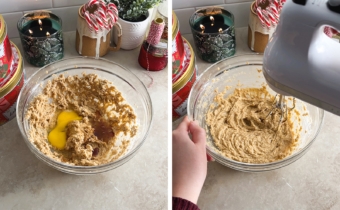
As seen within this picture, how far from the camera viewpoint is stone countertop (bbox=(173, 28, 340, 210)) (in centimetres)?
106

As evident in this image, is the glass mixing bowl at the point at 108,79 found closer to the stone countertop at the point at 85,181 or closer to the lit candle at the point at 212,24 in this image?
the stone countertop at the point at 85,181

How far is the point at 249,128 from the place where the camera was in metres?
1.14

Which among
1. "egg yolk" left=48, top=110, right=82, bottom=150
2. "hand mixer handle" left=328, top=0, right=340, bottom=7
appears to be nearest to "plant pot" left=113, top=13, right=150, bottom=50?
"egg yolk" left=48, top=110, right=82, bottom=150

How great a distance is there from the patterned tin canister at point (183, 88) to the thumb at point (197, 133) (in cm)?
10

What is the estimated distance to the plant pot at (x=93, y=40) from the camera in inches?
44.8

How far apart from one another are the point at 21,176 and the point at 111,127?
8.7 inches

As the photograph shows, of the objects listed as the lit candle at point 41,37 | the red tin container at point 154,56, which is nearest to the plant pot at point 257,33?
the red tin container at point 154,56

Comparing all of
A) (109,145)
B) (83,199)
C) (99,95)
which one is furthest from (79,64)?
(83,199)

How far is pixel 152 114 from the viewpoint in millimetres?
1086

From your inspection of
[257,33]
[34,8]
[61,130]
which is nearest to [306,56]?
[257,33]

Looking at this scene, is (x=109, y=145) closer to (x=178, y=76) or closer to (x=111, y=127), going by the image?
(x=111, y=127)

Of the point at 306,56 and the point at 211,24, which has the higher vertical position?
the point at 306,56

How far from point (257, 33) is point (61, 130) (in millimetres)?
526

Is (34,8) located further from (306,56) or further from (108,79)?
(306,56)
